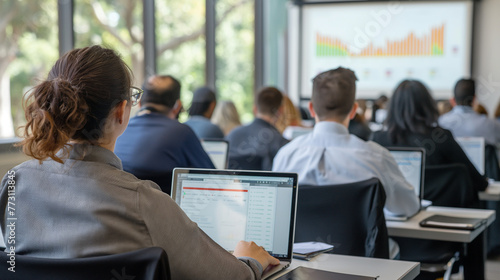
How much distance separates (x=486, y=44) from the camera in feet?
26.1

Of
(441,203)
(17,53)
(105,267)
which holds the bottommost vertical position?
(441,203)

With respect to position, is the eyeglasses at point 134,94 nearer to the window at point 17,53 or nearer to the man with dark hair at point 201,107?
the man with dark hair at point 201,107

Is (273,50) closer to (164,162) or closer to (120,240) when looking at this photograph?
(164,162)

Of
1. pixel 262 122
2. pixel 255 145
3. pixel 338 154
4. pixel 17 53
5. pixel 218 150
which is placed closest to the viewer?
pixel 338 154

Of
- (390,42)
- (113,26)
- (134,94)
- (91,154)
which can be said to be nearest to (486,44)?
(390,42)

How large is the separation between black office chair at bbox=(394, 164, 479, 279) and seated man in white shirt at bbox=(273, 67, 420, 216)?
1.14 feet

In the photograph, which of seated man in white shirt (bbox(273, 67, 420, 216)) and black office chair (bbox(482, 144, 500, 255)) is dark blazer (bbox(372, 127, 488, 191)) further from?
black office chair (bbox(482, 144, 500, 255))

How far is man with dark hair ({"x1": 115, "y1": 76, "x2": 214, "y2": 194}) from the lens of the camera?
8.63 ft

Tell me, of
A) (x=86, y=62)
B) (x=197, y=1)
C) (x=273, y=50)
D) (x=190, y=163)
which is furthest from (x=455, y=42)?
(x=86, y=62)

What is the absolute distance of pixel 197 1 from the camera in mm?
6898

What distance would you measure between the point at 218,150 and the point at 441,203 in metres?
1.28

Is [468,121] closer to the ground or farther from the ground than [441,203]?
farther from the ground

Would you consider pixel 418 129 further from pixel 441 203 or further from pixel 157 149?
pixel 157 149

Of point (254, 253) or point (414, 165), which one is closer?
point (254, 253)
